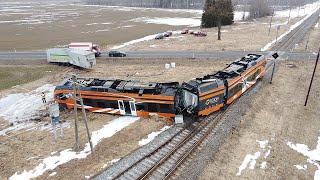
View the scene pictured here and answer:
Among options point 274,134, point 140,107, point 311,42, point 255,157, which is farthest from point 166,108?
point 311,42

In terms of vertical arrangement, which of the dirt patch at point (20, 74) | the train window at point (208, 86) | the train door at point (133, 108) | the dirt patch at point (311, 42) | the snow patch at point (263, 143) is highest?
the train window at point (208, 86)

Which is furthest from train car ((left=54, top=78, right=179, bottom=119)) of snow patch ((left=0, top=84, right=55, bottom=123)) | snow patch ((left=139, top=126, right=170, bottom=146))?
snow patch ((left=0, top=84, right=55, bottom=123))

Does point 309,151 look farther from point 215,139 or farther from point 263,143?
point 215,139

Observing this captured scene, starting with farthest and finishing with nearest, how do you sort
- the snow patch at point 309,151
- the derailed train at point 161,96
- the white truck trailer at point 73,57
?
the white truck trailer at point 73,57 → the derailed train at point 161,96 → the snow patch at point 309,151

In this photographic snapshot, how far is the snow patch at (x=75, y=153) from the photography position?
25266 millimetres

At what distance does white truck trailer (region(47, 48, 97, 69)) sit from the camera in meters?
56.2

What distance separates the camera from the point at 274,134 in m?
30.7

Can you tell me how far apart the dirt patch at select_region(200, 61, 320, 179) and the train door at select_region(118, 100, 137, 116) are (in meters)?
10.2

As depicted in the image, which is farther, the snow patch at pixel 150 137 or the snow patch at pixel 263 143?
the snow patch at pixel 150 137

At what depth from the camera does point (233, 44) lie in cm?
7438

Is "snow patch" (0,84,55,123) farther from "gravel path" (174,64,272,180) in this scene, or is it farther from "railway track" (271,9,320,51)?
"railway track" (271,9,320,51)

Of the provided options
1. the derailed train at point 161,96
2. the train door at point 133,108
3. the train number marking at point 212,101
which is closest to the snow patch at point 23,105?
the derailed train at point 161,96

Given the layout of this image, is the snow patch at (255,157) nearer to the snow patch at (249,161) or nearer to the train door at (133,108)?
the snow patch at (249,161)

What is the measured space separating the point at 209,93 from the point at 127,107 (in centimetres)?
853
